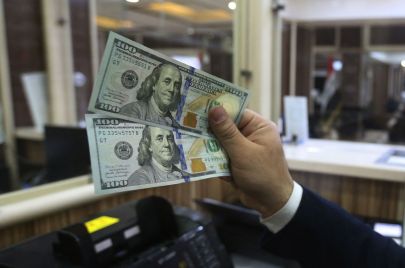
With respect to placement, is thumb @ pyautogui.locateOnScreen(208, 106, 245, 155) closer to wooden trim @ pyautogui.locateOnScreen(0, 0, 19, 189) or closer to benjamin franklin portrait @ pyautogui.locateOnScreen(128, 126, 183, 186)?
benjamin franklin portrait @ pyautogui.locateOnScreen(128, 126, 183, 186)

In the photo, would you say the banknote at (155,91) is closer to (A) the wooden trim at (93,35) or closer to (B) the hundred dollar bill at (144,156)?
(B) the hundred dollar bill at (144,156)

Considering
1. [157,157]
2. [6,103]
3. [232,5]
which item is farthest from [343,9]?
[6,103]

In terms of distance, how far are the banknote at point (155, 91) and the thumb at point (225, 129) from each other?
1cm

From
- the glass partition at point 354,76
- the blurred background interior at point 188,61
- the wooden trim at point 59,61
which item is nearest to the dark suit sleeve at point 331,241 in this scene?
the blurred background interior at point 188,61

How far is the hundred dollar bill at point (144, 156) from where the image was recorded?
1.78 ft

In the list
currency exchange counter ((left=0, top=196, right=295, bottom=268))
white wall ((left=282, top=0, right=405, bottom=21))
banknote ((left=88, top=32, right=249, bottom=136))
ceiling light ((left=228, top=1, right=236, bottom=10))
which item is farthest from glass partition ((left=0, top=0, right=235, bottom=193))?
banknote ((left=88, top=32, right=249, bottom=136))

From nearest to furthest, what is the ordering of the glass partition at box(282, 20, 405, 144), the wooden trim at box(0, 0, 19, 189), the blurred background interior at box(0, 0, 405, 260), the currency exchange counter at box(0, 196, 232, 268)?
the currency exchange counter at box(0, 196, 232, 268) < the blurred background interior at box(0, 0, 405, 260) < the wooden trim at box(0, 0, 19, 189) < the glass partition at box(282, 20, 405, 144)

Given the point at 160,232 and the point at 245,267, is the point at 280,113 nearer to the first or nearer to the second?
the point at 245,267

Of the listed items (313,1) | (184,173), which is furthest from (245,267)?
(313,1)

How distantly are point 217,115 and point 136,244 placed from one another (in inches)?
18.0

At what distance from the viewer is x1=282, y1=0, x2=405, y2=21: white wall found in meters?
1.91

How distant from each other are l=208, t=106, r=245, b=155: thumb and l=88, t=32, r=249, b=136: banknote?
0.01 metres

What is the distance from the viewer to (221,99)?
0.65 m

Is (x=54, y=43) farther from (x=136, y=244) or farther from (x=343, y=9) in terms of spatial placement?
(x=136, y=244)
